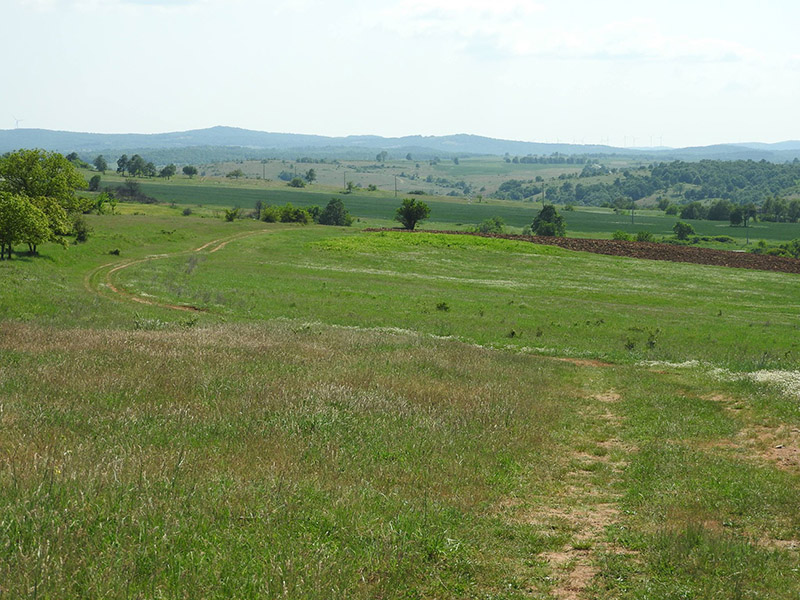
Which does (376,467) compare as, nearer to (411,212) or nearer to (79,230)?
(79,230)

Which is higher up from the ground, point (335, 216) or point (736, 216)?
point (736, 216)

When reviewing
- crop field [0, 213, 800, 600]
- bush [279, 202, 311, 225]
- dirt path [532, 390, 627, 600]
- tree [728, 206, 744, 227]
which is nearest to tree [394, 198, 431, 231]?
bush [279, 202, 311, 225]

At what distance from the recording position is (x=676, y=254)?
8712 centimetres

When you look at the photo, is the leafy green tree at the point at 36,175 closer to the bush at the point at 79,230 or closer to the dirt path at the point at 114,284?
the bush at the point at 79,230

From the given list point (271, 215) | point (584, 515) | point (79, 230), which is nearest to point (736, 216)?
point (271, 215)

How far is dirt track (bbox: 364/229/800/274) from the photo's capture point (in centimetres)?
8155

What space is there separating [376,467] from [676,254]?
275 ft

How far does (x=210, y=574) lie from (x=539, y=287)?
57.4m

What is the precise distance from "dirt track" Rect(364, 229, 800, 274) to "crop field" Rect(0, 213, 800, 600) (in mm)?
53865

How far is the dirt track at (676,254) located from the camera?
268 ft

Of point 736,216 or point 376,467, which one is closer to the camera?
point 376,467

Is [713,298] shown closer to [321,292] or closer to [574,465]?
[321,292]

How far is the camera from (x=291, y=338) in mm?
25688

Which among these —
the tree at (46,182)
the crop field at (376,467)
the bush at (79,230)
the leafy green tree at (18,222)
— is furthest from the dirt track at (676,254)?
the leafy green tree at (18,222)
